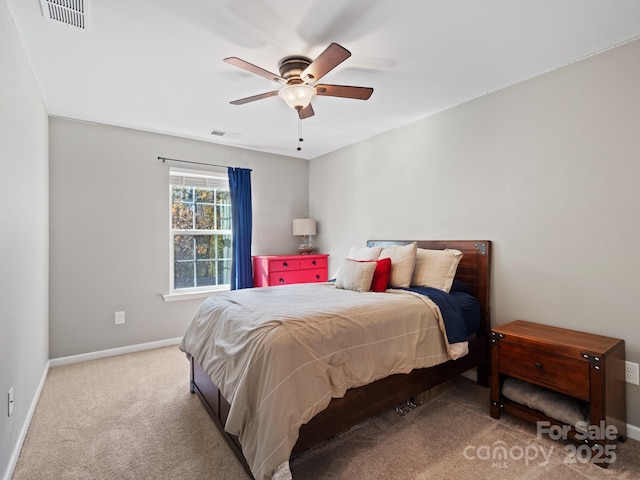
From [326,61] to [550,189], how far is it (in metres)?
1.85

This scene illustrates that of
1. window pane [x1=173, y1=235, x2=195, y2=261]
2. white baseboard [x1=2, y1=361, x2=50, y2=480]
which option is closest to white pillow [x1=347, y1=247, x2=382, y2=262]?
window pane [x1=173, y1=235, x2=195, y2=261]

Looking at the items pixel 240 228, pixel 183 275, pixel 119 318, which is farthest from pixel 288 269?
pixel 119 318

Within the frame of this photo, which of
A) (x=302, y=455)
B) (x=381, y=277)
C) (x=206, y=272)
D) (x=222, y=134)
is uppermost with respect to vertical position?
(x=222, y=134)

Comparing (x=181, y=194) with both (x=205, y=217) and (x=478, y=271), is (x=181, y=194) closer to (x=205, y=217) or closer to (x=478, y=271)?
(x=205, y=217)

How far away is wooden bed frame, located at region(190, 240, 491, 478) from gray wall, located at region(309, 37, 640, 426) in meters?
0.10

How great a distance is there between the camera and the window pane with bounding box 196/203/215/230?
4070 millimetres

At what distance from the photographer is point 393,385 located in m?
1.98

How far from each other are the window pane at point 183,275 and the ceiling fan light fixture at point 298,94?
2605mm

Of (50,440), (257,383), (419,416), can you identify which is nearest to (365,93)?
(257,383)

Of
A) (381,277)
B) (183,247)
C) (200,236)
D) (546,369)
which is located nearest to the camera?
(546,369)

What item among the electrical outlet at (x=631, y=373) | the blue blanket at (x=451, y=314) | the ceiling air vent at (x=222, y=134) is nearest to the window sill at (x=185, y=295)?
the ceiling air vent at (x=222, y=134)

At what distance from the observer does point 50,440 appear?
1961mm

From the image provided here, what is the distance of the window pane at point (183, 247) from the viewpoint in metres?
3.90

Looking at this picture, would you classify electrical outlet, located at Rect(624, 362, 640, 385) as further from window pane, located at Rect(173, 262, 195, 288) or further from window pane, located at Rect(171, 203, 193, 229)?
window pane, located at Rect(171, 203, 193, 229)
